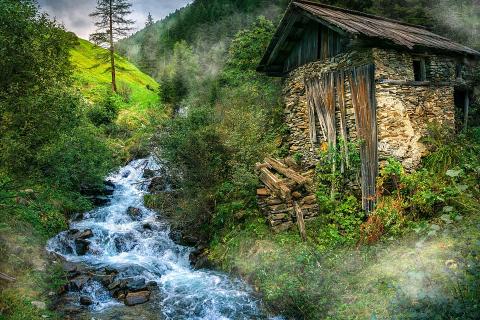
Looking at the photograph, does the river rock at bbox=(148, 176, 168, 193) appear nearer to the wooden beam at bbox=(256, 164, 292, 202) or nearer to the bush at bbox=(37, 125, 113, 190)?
the bush at bbox=(37, 125, 113, 190)

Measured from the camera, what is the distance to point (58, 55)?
1422 centimetres

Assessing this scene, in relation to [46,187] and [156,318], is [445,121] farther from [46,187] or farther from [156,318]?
[46,187]

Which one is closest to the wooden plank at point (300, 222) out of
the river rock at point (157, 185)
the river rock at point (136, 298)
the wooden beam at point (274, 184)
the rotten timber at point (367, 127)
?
the wooden beam at point (274, 184)

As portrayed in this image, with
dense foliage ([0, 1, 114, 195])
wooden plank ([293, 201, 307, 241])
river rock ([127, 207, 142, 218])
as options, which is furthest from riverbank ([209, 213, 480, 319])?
dense foliage ([0, 1, 114, 195])

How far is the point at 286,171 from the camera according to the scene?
36.9 feet

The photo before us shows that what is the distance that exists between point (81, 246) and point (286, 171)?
7697 mm

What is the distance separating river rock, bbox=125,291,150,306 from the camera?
921 centimetres

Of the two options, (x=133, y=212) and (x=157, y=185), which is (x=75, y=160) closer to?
(x=133, y=212)

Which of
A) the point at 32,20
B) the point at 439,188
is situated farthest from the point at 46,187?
the point at 439,188

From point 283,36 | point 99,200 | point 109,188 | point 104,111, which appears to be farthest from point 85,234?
point 104,111

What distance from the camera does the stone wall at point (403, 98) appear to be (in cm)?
992

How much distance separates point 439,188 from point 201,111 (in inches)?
370

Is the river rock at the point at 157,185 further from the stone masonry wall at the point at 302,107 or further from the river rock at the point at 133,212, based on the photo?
the stone masonry wall at the point at 302,107

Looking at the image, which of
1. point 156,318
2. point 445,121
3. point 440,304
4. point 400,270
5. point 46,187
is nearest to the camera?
point 440,304
